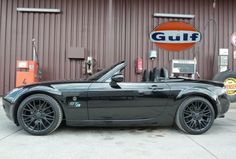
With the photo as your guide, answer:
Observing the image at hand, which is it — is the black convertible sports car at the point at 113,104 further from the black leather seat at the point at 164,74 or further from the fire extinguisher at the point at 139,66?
the fire extinguisher at the point at 139,66

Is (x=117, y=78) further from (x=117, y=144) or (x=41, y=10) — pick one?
(x=41, y=10)

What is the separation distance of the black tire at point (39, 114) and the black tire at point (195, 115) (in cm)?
201

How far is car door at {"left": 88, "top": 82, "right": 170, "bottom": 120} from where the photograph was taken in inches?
187

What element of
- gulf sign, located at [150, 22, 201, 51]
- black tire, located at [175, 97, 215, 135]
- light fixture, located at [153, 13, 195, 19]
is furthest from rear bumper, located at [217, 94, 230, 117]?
light fixture, located at [153, 13, 195, 19]

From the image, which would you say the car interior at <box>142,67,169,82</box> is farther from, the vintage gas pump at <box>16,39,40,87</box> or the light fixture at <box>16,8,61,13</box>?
the light fixture at <box>16,8,61,13</box>

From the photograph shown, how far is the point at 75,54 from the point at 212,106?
492 cm

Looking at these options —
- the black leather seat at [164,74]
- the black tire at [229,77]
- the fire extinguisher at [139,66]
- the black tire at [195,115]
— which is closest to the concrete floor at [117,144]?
the black tire at [195,115]

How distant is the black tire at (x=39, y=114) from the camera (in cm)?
466

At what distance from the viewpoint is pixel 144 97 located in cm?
481

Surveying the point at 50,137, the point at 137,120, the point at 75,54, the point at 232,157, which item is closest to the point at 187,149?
the point at 232,157

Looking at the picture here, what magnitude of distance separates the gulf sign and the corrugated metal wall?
16 cm

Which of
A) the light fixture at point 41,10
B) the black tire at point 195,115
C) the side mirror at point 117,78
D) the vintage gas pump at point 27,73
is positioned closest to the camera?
the side mirror at point 117,78

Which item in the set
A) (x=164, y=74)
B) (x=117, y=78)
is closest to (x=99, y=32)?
(x=164, y=74)

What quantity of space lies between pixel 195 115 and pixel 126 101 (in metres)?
1.19
